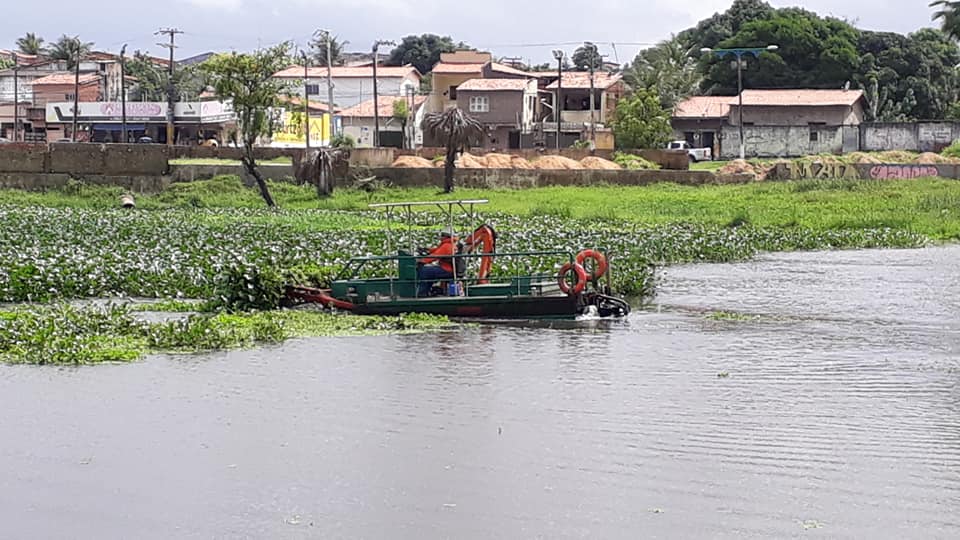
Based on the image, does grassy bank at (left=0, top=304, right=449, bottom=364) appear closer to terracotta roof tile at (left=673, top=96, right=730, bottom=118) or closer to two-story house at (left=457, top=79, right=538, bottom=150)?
two-story house at (left=457, top=79, right=538, bottom=150)

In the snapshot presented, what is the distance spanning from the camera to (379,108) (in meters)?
84.7

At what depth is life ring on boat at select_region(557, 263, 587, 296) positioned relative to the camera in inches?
878

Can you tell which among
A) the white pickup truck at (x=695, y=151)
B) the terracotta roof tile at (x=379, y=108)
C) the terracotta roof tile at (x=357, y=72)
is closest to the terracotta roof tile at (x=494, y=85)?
the terracotta roof tile at (x=379, y=108)

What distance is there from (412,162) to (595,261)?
3662 centimetres

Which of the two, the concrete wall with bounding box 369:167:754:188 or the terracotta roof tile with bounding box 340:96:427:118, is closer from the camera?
the concrete wall with bounding box 369:167:754:188

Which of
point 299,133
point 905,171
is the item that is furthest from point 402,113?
point 905,171

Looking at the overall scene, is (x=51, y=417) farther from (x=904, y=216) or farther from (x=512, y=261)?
(x=904, y=216)

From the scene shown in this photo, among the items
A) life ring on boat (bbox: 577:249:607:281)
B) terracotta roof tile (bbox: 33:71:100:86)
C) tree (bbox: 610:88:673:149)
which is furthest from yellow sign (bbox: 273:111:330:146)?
life ring on boat (bbox: 577:249:607:281)

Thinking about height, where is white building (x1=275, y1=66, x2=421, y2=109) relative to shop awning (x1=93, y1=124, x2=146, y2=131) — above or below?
above

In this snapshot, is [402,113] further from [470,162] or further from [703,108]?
[470,162]

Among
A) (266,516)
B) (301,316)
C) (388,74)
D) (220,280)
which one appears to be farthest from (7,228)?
(388,74)

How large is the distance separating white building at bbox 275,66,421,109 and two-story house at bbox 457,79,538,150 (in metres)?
6.94

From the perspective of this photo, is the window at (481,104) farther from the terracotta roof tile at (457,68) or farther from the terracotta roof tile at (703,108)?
the terracotta roof tile at (703,108)

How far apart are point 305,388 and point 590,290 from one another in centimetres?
775
